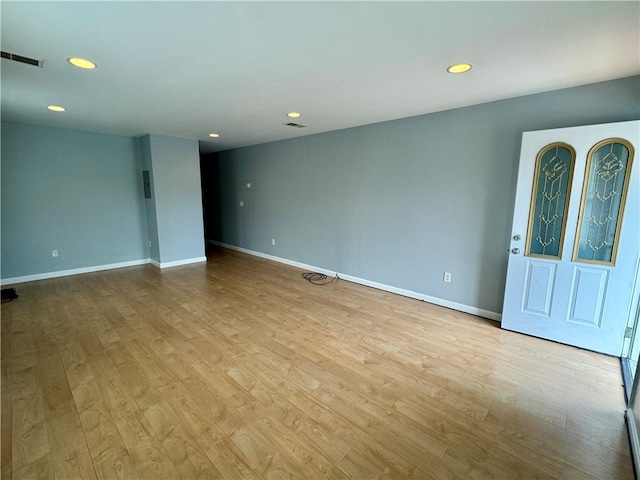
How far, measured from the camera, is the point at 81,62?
208 centimetres

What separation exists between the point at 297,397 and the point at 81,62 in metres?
2.92

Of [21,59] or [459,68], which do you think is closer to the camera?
[21,59]

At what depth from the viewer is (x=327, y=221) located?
473 cm

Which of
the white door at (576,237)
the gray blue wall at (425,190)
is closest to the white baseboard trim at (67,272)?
the gray blue wall at (425,190)

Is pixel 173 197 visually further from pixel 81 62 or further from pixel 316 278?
pixel 81 62

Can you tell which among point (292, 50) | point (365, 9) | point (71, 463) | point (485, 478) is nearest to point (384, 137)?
point (292, 50)

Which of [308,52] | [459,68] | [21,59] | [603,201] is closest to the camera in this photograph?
[308,52]

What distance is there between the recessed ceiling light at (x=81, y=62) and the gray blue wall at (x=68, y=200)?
3.29 meters

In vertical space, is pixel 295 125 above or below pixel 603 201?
above

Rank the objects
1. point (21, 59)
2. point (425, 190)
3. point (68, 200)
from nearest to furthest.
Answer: point (21, 59)
point (425, 190)
point (68, 200)

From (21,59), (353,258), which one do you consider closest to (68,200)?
(21,59)

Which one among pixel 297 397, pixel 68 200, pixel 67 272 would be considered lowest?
pixel 297 397

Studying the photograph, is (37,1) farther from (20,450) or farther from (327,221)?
(327,221)

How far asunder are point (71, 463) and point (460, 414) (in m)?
2.23
